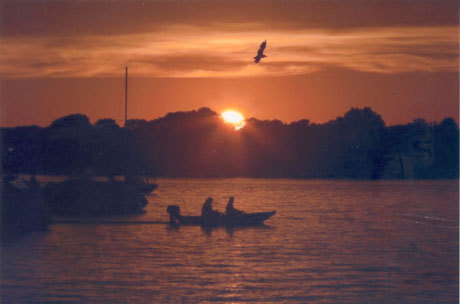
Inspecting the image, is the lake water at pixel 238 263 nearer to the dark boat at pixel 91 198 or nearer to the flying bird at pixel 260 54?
the dark boat at pixel 91 198

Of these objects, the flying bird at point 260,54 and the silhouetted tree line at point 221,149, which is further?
the silhouetted tree line at point 221,149

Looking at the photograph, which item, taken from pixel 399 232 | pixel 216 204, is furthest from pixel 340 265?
pixel 216 204

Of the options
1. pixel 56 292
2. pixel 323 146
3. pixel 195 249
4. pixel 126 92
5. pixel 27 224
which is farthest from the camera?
pixel 323 146

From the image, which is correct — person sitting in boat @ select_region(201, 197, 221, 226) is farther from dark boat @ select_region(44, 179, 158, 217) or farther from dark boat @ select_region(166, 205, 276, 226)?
dark boat @ select_region(44, 179, 158, 217)

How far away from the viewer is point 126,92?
4138cm

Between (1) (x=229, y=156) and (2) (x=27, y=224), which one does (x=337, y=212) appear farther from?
(1) (x=229, y=156)

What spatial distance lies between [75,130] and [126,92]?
20.6 m

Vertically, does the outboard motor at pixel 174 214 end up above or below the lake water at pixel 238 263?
above

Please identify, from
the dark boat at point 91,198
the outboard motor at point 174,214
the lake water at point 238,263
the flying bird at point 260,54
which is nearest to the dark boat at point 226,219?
the outboard motor at point 174,214

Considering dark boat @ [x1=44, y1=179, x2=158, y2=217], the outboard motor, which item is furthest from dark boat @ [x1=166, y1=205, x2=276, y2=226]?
dark boat @ [x1=44, y1=179, x2=158, y2=217]

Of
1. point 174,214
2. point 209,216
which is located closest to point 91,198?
point 174,214

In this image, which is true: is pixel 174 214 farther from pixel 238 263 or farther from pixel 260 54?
pixel 260 54

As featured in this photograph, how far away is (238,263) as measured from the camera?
23.8 meters

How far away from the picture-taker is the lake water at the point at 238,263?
18.1m
